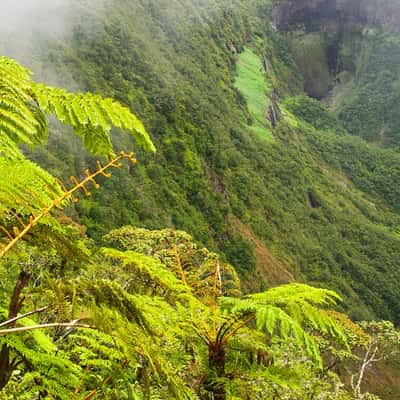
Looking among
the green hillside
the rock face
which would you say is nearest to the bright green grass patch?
the green hillside

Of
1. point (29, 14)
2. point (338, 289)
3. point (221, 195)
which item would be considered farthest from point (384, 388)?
point (29, 14)

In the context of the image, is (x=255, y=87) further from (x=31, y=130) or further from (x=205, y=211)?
(x=31, y=130)

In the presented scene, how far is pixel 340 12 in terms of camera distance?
199 metres

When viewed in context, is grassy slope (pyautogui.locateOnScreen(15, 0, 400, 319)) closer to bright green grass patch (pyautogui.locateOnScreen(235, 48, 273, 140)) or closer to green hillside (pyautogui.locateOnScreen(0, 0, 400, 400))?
green hillside (pyautogui.locateOnScreen(0, 0, 400, 400))

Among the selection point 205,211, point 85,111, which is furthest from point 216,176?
point 85,111

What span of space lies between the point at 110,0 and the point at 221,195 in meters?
34.2

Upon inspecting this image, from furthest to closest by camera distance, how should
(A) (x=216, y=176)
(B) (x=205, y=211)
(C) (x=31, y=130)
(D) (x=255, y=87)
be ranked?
(D) (x=255, y=87)
(A) (x=216, y=176)
(B) (x=205, y=211)
(C) (x=31, y=130)

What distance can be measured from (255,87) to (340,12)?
95.4 m

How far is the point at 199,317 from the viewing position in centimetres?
435

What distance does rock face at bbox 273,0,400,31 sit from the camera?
193m

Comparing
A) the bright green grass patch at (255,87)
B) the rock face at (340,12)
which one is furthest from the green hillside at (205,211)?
the rock face at (340,12)

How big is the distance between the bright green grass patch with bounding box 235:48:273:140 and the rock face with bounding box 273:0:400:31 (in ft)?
194

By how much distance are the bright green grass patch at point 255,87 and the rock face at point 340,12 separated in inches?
2333

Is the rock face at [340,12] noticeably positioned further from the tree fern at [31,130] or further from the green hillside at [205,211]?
the tree fern at [31,130]
